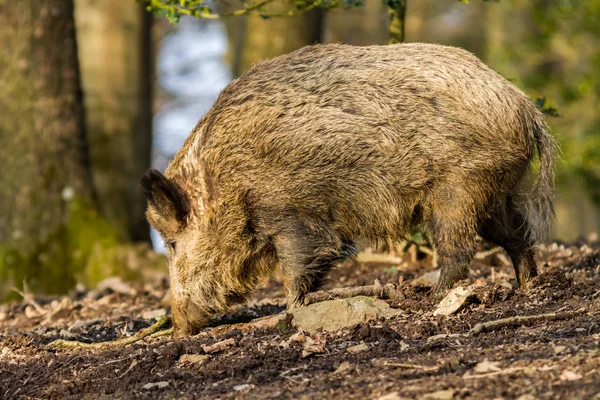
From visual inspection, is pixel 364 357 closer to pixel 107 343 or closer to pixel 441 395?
pixel 441 395

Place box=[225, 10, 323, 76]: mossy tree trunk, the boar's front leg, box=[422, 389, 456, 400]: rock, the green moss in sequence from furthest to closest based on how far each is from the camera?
1. box=[225, 10, 323, 76]: mossy tree trunk
2. the green moss
3. the boar's front leg
4. box=[422, 389, 456, 400]: rock

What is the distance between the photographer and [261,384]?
4.53 m

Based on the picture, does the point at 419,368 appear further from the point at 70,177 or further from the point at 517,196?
the point at 70,177

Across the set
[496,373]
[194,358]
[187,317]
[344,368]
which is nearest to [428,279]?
[187,317]

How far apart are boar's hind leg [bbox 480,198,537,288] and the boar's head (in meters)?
1.72

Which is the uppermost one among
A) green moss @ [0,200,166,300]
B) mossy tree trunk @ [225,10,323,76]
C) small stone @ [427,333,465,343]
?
mossy tree trunk @ [225,10,323,76]

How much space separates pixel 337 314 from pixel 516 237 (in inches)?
66.8

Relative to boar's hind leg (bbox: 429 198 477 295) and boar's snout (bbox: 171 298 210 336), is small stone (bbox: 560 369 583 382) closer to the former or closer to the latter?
boar's hind leg (bbox: 429 198 477 295)

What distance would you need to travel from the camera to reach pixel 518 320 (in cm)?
513

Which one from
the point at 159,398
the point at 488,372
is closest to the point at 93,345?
the point at 159,398

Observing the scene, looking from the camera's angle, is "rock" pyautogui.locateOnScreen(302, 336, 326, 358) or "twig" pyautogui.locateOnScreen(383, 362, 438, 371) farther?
"rock" pyautogui.locateOnScreen(302, 336, 326, 358)

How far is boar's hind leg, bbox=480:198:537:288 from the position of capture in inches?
258

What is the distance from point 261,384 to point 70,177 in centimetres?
594

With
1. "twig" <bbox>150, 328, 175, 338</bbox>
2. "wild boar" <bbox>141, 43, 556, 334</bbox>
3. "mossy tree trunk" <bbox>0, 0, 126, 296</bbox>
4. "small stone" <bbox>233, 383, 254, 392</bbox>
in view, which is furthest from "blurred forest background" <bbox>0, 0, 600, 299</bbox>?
"small stone" <bbox>233, 383, 254, 392</bbox>
